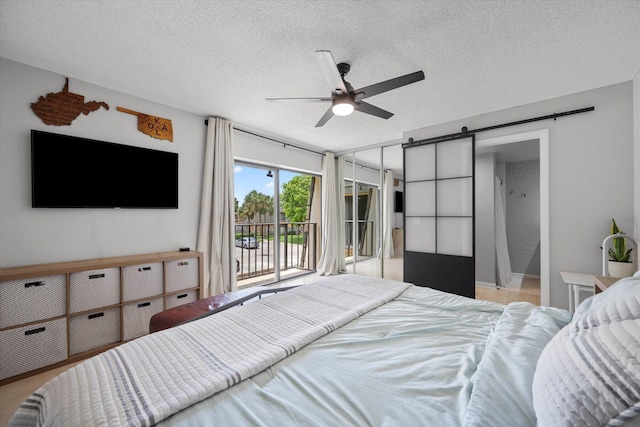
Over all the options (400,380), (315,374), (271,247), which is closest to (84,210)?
(271,247)

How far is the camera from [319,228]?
17.6 feet

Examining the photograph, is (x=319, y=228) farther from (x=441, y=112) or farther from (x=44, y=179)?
(x=44, y=179)

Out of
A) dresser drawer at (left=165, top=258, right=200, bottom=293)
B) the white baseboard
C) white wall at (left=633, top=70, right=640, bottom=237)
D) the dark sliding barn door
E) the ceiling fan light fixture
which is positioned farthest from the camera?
the white baseboard

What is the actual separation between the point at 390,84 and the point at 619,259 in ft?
8.27

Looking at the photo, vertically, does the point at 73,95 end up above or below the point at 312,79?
below

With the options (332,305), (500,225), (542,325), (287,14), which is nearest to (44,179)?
(287,14)

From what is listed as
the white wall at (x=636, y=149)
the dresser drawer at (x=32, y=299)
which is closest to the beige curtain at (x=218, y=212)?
the dresser drawer at (x=32, y=299)

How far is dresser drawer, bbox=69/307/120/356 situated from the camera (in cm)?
211

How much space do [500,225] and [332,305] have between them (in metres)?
4.09

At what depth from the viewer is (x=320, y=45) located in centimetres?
193

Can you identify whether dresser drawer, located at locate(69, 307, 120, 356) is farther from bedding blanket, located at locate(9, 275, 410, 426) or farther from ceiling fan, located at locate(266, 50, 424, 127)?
ceiling fan, located at locate(266, 50, 424, 127)

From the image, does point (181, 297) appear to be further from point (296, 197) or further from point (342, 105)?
point (296, 197)

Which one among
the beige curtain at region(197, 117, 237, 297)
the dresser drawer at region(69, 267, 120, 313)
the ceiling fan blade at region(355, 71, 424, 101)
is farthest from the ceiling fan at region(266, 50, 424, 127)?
the dresser drawer at region(69, 267, 120, 313)

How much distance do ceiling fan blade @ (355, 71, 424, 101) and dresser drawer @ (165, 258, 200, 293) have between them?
2.40 meters
